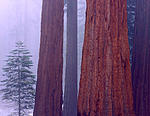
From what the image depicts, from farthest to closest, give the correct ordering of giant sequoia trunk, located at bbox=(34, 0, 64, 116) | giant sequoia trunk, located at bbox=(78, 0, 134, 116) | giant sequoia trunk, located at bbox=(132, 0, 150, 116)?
giant sequoia trunk, located at bbox=(132, 0, 150, 116)
giant sequoia trunk, located at bbox=(34, 0, 64, 116)
giant sequoia trunk, located at bbox=(78, 0, 134, 116)

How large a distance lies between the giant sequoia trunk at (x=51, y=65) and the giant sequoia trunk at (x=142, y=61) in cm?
186

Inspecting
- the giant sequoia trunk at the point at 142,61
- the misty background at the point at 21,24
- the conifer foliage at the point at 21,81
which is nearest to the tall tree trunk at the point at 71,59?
the giant sequoia trunk at the point at 142,61

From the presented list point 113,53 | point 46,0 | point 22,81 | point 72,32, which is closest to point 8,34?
point 22,81

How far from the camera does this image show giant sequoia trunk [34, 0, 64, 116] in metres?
5.75

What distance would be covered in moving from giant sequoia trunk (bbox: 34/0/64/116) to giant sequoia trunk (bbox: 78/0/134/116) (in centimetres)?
191

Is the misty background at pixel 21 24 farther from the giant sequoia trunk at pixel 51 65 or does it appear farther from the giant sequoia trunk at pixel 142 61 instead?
the giant sequoia trunk at pixel 51 65

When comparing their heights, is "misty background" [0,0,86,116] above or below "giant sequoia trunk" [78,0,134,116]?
above

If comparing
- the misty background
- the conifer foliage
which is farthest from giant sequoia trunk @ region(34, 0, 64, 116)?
the misty background

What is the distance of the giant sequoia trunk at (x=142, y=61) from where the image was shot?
6.35m

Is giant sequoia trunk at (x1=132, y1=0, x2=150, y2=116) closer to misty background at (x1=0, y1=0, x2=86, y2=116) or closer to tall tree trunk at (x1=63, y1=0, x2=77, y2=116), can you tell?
tall tree trunk at (x1=63, y1=0, x2=77, y2=116)

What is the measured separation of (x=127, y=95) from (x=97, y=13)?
1180 millimetres

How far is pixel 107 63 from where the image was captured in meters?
3.80

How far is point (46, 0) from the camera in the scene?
5.97m

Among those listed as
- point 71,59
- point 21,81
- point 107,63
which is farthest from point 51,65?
point 21,81
